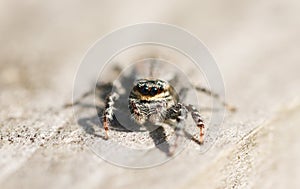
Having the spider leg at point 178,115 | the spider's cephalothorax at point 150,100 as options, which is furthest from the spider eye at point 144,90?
the spider leg at point 178,115

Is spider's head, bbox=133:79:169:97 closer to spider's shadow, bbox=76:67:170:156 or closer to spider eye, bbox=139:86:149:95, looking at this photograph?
spider eye, bbox=139:86:149:95

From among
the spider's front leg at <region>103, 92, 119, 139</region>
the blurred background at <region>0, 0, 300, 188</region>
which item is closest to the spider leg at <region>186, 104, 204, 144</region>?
the blurred background at <region>0, 0, 300, 188</region>

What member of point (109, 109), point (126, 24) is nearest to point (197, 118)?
point (109, 109)

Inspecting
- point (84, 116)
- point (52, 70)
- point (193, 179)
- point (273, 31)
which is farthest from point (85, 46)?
point (193, 179)

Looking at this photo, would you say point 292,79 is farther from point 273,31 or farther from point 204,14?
point 204,14

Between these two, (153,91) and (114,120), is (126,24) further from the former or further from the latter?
(114,120)

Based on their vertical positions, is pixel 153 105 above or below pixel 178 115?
above
